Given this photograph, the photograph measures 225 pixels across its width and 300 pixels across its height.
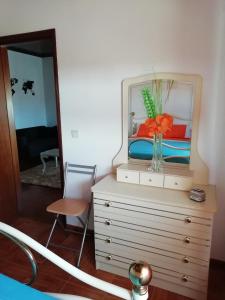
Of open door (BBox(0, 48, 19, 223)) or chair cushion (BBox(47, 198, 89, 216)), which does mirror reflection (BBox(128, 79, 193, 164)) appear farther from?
open door (BBox(0, 48, 19, 223))

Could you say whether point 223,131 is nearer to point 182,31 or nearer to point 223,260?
point 182,31

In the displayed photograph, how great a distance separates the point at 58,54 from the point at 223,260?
255 cm

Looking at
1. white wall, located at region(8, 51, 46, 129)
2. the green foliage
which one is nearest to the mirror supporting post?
the green foliage

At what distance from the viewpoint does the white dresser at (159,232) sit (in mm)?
1654

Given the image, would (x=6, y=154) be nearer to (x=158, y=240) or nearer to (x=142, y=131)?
(x=142, y=131)

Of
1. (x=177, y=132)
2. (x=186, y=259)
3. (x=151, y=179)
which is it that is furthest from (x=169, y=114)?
(x=186, y=259)

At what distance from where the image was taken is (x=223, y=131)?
6.11 feet

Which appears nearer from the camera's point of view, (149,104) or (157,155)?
(149,104)

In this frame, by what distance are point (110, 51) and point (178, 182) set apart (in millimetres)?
1331

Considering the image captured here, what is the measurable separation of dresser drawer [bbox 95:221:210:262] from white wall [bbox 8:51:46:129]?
447cm

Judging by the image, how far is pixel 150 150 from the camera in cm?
219

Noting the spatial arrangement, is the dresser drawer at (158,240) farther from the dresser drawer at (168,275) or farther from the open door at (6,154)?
the open door at (6,154)

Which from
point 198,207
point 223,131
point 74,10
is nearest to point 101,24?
point 74,10

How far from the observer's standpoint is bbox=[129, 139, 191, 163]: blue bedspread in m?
2.05
